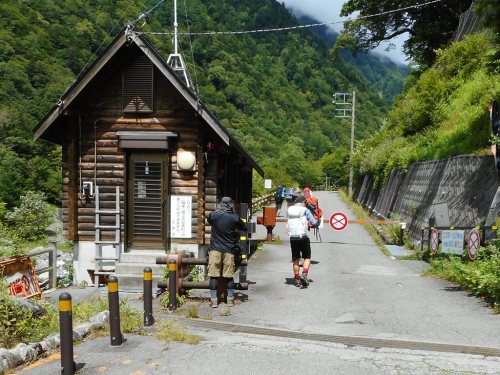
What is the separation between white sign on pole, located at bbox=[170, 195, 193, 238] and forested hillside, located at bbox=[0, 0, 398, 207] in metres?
34.1

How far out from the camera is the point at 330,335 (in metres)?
7.27

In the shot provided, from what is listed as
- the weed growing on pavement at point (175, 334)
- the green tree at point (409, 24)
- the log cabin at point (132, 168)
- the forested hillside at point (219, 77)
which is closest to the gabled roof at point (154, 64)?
the log cabin at point (132, 168)

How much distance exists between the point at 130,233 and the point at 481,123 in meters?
11.4

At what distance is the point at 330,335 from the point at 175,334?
229 centimetres

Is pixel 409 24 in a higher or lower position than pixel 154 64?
higher

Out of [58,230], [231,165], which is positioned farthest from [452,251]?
[58,230]

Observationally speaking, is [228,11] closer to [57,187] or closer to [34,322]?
[57,187]

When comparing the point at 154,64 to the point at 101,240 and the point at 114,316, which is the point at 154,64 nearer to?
the point at 101,240

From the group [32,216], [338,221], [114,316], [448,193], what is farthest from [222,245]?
[32,216]

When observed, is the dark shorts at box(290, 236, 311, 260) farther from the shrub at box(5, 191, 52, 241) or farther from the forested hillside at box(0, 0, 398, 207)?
the forested hillside at box(0, 0, 398, 207)

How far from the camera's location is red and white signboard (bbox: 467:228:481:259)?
10.1 metres

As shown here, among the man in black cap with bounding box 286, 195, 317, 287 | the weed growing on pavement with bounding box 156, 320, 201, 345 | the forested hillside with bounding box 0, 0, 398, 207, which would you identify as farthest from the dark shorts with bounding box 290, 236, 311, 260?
the forested hillside with bounding box 0, 0, 398, 207

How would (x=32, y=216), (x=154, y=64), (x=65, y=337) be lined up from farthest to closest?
(x=32, y=216)
(x=154, y=64)
(x=65, y=337)

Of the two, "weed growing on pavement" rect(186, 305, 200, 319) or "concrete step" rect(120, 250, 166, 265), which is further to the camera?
"concrete step" rect(120, 250, 166, 265)
